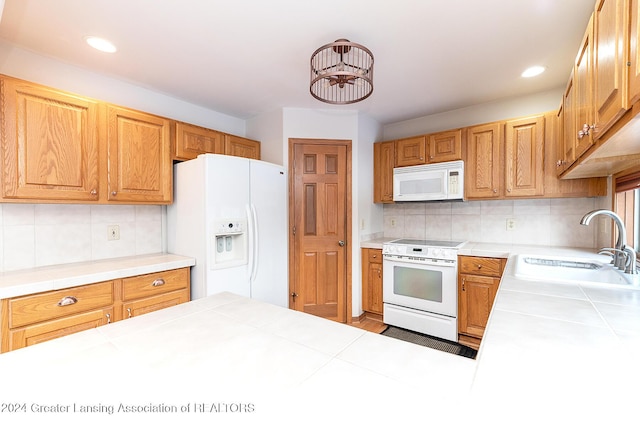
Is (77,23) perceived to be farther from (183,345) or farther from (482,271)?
(482,271)

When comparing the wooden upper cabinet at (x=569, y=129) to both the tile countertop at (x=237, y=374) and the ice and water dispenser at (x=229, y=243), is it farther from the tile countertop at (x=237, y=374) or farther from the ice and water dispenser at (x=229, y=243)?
the ice and water dispenser at (x=229, y=243)

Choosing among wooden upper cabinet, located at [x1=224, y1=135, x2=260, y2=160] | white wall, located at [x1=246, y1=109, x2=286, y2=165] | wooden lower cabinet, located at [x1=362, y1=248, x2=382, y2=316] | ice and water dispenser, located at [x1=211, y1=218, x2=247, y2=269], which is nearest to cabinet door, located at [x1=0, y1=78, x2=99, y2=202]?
ice and water dispenser, located at [x1=211, y1=218, x2=247, y2=269]

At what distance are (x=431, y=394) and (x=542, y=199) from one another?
2921mm

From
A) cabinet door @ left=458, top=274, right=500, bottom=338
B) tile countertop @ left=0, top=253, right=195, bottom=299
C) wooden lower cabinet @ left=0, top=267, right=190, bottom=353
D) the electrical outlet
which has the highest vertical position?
the electrical outlet

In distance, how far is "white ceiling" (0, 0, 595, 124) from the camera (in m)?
1.55

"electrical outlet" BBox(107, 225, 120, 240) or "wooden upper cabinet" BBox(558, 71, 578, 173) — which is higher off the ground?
"wooden upper cabinet" BBox(558, 71, 578, 173)

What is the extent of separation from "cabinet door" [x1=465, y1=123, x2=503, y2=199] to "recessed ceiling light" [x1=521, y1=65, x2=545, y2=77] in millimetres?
450

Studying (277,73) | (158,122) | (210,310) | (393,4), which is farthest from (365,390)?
(158,122)

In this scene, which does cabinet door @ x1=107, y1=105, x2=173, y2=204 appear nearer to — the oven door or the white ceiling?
the white ceiling

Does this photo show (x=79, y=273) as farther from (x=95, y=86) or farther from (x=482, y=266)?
(x=482, y=266)

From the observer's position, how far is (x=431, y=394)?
520mm

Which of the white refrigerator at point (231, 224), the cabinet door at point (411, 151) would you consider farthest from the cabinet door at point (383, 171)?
the white refrigerator at point (231, 224)

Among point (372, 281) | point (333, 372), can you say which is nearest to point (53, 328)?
point (333, 372)

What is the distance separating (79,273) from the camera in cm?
178
